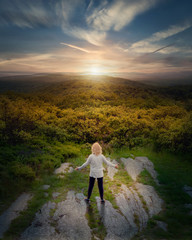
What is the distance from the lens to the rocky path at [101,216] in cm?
432

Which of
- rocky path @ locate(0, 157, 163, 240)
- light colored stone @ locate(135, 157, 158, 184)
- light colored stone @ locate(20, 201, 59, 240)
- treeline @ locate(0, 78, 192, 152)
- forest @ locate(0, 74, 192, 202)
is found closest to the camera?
light colored stone @ locate(20, 201, 59, 240)

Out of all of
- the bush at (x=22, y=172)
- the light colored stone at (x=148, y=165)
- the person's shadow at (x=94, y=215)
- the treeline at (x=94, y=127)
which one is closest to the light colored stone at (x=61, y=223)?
the person's shadow at (x=94, y=215)

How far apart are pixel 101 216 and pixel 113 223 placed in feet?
1.46

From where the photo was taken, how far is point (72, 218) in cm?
492

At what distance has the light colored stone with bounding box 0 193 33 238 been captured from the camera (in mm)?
4484

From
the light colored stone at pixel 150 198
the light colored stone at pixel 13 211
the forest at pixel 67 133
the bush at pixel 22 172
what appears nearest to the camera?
the light colored stone at pixel 13 211

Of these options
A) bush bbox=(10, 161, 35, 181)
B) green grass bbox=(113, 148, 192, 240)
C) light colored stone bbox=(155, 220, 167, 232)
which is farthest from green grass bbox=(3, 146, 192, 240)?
bush bbox=(10, 161, 35, 181)

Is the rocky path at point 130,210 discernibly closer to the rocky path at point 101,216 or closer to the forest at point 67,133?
the rocky path at point 101,216

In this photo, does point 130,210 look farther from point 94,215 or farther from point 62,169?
point 62,169

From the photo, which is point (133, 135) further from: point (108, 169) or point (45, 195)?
point (45, 195)

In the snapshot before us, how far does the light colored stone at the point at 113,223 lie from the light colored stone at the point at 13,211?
99.5 inches

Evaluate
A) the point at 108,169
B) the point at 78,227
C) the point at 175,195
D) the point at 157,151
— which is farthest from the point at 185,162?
the point at 78,227

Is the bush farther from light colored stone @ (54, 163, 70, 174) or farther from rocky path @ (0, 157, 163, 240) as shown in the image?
rocky path @ (0, 157, 163, 240)

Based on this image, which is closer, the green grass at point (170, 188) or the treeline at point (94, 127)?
the green grass at point (170, 188)
